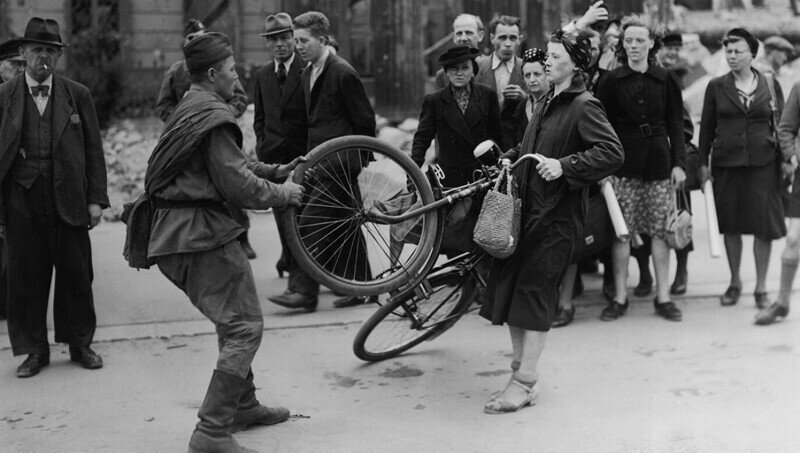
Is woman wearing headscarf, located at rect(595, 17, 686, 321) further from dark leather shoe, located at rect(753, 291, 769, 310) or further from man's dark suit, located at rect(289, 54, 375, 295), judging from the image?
man's dark suit, located at rect(289, 54, 375, 295)

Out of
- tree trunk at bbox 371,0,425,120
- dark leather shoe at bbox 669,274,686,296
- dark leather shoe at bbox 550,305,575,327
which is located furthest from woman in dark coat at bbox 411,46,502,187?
tree trunk at bbox 371,0,425,120

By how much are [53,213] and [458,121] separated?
2.56 metres

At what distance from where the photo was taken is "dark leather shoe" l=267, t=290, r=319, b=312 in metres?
7.44

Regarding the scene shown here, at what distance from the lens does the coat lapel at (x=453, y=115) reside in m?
6.87

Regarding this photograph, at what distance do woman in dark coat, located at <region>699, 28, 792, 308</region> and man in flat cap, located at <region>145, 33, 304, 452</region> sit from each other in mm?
3964

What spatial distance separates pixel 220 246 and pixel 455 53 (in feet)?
8.21

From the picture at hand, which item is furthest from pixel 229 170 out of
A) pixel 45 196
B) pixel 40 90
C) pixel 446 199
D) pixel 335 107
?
pixel 335 107

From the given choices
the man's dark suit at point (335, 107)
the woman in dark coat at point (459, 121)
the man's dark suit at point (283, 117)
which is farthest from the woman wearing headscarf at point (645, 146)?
Answer: the man's dark suit at point (283, 117)

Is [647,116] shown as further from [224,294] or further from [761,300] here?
[224,294]

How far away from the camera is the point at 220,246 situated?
4.73 m

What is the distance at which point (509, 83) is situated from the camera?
7.34m

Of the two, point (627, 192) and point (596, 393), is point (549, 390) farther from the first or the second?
point (627, 192)

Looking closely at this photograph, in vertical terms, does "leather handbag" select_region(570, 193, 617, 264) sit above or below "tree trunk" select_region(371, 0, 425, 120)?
below

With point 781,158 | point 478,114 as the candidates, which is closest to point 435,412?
point 478,114
